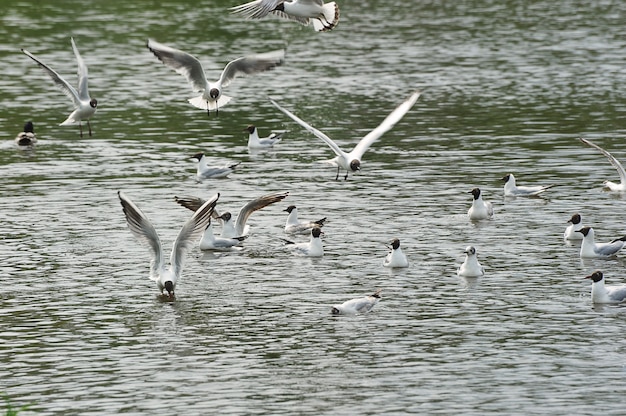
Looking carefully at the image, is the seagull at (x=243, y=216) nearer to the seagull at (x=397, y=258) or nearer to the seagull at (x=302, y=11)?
the seagull at (x=397, y=258)

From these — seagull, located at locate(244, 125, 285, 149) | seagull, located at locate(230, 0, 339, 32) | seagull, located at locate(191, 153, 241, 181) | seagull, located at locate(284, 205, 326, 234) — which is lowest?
seagull, located at locate(284, 205, 326, 234)

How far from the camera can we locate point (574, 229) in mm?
26734

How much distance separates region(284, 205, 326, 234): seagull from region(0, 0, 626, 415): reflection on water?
471mm

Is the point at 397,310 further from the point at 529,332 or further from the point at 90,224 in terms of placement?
the point at 90,224

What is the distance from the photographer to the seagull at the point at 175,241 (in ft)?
76.0

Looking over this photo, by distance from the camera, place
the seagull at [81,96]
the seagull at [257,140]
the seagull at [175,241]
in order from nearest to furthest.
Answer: the seagull at [175,241], the seagull at [81,96], the seagull at [257,140]

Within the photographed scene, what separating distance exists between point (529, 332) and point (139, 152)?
1827 centimetres

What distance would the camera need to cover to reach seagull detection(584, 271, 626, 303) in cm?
2250

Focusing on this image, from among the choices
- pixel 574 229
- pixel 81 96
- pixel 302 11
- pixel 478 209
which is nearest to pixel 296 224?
pixel 478 209

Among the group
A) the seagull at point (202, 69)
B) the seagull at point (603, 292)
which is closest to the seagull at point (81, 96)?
the seagull at point (202, 69)

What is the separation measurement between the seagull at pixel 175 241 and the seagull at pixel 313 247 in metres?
2.96

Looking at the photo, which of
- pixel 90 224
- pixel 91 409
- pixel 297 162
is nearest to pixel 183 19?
pixel 297 162

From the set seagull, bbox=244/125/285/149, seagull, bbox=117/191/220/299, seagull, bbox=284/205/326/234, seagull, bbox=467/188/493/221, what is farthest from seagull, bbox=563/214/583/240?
seagull, bbox=244/125/285/149

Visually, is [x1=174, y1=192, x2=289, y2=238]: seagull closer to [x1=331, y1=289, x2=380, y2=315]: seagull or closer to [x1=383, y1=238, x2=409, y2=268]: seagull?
[x1=383, y1=238, x2=409, y2=268]: seagull
